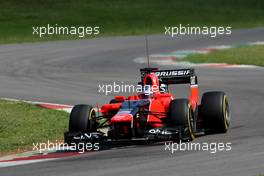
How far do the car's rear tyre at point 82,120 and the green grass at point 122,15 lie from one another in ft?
80.8

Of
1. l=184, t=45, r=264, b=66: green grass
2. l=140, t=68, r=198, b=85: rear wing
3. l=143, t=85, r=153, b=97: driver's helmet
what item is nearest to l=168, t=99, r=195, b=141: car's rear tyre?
l=143, t=85, r=153, b=97: driver's helmet

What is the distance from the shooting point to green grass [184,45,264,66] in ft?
93.4

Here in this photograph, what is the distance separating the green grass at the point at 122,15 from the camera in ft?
142

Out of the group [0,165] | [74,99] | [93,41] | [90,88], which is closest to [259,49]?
[93,41]

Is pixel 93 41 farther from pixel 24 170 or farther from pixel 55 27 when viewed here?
pixel 24 170

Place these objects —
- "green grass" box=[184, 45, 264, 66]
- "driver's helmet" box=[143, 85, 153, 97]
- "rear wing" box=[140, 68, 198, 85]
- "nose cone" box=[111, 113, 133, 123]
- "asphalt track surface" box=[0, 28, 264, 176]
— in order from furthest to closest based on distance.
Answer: "green grass" box=[184, 45, 264, 66] < "rear wing" box=[140, 68, 198, 85] < "driver's helmet" box=[143, 85, 153, 97] < "nose cone" box=[111, 113, 133, 123] < "asphalt track surface" box=[0, 28, 264, 176]

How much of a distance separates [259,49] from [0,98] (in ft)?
44.1

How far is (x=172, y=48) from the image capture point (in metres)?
34.2

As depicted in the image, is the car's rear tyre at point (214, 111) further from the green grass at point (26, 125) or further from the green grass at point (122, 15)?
the green grass at point (122, 15)

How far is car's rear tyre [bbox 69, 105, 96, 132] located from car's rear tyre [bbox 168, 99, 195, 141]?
1.31m

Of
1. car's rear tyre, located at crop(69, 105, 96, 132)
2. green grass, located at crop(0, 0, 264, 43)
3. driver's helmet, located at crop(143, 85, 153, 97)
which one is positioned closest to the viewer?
car's rear tyre, located at crop(69, 105, 96, 132)

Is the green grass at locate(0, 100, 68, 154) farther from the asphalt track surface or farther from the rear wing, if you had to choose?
the rear wing

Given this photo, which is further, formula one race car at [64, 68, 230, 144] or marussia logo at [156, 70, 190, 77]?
marussia logo at [156, 70, 190, 77]

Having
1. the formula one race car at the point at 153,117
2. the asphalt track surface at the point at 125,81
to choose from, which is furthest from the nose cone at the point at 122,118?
the asphalt track surface at the point at 125,81
